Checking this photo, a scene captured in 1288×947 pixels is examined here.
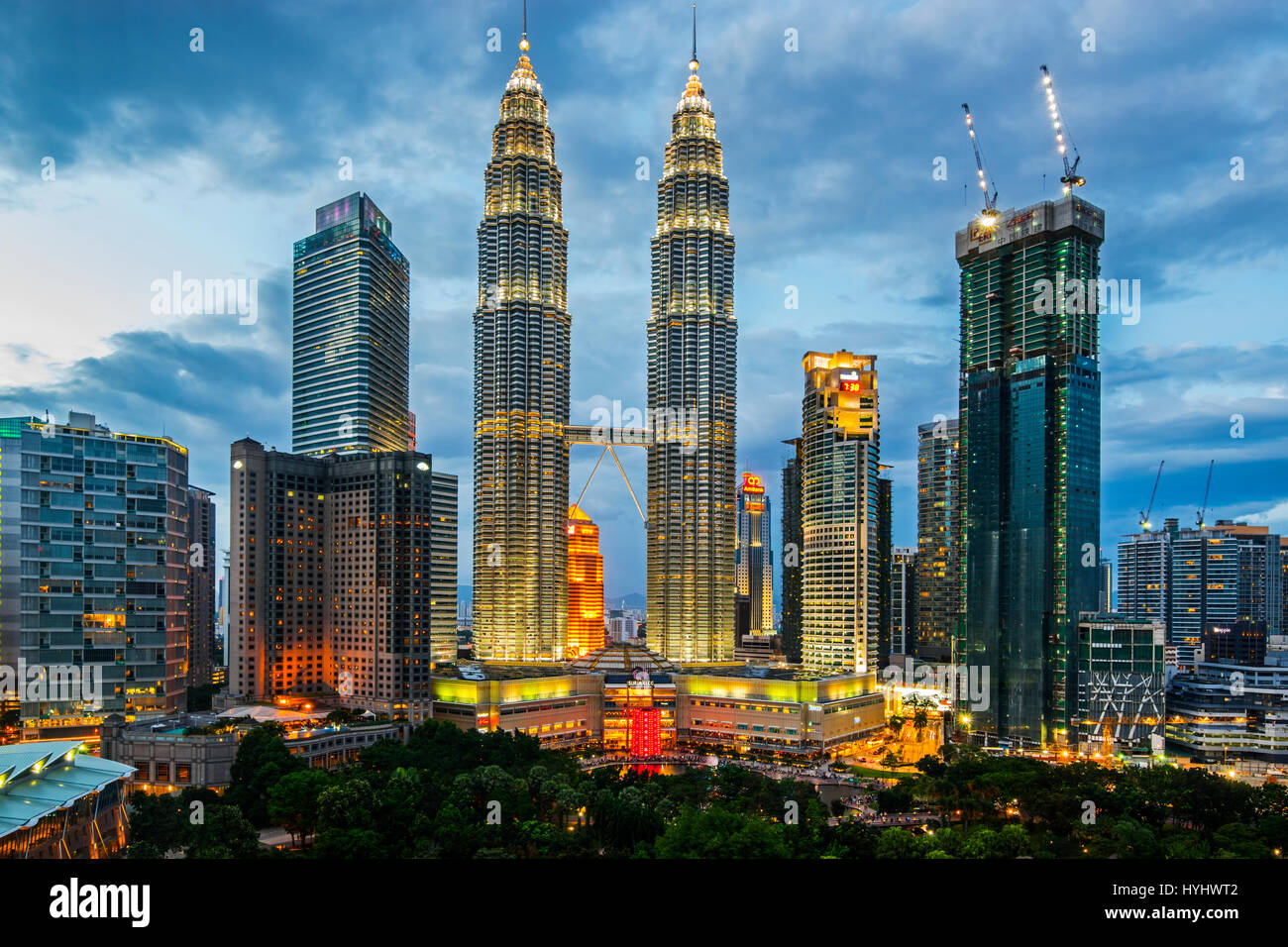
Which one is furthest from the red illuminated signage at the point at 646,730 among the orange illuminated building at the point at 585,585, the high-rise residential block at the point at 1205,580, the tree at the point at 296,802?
the high-rise residential block at the point at 1205,580

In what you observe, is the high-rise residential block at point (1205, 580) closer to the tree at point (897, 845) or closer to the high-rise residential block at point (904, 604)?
the high-rise residential block at point (904, 604)

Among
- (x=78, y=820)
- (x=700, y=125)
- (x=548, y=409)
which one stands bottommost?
(x=78, y=820)

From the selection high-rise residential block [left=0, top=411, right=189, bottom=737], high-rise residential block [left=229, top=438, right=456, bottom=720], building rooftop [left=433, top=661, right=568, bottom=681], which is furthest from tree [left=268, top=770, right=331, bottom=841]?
high-rise residential block [left=229, top=438, right=456, bottom=720]

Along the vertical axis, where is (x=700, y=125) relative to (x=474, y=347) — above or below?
above

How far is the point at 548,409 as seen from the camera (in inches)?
4995

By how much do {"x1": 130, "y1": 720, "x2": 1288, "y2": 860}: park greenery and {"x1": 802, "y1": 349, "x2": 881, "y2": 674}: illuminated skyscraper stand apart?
43912 millimetres

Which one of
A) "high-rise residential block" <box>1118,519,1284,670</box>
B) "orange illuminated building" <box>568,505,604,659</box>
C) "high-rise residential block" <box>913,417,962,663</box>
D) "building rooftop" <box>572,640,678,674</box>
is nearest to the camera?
"building rooftop" <box>572,640,678,674</box>

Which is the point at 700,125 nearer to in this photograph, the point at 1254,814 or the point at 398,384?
the point at 398,384

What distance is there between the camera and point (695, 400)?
12731 centimetres

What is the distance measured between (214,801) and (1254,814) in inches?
2343

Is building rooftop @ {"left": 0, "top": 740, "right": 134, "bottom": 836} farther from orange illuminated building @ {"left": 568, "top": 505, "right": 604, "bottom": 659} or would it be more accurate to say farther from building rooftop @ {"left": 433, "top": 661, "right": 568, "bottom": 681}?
orange illuminated building @ {"left": 568, "top": 505, "right": 604, "bottom": 659}

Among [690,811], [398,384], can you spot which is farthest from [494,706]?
[398,384]

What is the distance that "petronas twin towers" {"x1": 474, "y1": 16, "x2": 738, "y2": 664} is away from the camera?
405 ft

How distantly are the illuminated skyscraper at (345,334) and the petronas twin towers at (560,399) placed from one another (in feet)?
47.1
